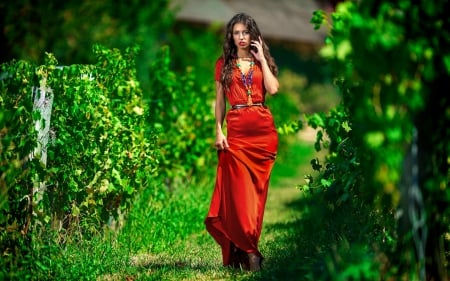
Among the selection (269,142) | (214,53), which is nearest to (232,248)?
(269,142)

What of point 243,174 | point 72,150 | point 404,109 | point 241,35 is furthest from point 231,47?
point 404,109

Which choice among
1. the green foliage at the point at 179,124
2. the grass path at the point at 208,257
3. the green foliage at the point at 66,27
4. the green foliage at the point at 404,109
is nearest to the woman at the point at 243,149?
the grass path at the point at 208,257

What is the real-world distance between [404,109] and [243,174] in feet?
6.33

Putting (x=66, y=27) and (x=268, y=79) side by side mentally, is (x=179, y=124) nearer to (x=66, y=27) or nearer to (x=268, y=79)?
(x=268, y=79)

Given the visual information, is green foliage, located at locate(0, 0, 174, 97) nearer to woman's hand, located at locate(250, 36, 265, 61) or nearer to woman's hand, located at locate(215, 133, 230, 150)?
woman's hand, located at locate(250, 36, 265, 61)

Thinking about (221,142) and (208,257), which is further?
(208,257)

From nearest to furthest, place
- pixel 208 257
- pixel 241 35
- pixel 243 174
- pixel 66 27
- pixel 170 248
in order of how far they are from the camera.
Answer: pixel 243 174, pixel 241 35, pixel 208 257, pixel 170 248, pixel 66 27

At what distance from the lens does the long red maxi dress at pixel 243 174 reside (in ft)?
21.4

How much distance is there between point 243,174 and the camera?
6547 mm

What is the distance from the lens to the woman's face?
6672mm

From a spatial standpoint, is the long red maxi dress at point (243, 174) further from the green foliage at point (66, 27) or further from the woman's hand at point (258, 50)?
the green foliage at point (66, 27)

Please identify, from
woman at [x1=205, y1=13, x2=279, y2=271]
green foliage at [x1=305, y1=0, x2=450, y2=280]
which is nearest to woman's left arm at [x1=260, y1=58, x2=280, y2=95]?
woman at [x1=205, y1=13, x2=279, y2=271]

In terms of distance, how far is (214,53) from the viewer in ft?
71.4

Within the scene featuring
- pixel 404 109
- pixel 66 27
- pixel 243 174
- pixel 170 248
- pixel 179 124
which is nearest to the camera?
pixel 404 109
